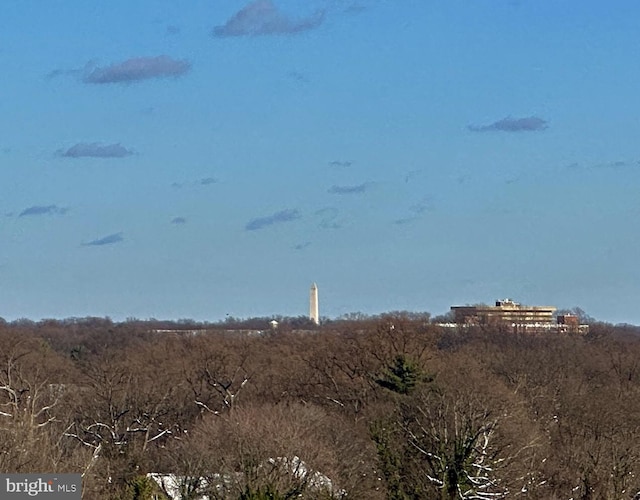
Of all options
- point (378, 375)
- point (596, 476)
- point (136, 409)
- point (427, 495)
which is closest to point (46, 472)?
point (427, 495)

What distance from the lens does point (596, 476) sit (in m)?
55.2

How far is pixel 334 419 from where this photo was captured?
71312 millimetres

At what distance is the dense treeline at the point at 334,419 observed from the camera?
164 ft

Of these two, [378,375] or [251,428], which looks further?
[378,375]

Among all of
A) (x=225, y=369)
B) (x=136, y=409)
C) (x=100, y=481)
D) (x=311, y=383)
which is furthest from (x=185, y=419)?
(x=100, y=481)

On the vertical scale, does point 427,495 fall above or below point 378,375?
below

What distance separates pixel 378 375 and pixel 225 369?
2122 centimetres

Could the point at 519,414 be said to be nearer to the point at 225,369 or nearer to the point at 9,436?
the point at 9,436

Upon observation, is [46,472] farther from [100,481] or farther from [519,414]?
[519,414]

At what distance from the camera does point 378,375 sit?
292 feet

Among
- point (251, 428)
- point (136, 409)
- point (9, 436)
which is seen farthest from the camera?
point (136, 409)

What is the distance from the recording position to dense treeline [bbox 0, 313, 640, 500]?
4997 cm

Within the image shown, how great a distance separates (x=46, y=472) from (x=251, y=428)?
1739 cm

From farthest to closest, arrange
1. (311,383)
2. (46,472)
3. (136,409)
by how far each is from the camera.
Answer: (311,383) → (136,409) → (46,472)
